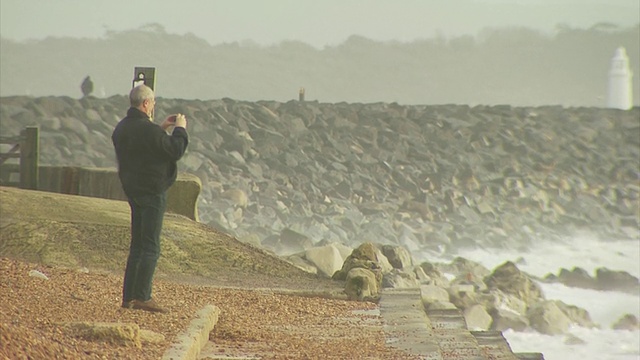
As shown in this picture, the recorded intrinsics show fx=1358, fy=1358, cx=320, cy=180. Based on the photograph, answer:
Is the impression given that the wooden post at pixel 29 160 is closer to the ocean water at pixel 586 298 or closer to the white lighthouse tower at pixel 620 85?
the ocean water at pixel 586 298

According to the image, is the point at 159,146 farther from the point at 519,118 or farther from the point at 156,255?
the point at 519,118

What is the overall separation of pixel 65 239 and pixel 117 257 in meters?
0.51

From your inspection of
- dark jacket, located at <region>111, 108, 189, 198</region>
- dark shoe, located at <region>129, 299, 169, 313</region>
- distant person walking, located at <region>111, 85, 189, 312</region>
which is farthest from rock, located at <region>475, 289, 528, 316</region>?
dark jacket, located at <region>111, 108, 189, 198</region>

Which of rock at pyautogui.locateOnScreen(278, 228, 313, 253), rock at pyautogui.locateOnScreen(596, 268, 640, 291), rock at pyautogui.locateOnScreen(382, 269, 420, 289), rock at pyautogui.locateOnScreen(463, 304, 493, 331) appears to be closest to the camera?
rock at pyautogui.locateOnScreen(382, 269, 420, 289)

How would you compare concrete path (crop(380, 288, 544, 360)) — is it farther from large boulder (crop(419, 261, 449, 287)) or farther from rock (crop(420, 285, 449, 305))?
large boulder (crop(419, 261, 449, 287))

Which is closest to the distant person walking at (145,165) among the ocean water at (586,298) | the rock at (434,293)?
the rock at (434,293)

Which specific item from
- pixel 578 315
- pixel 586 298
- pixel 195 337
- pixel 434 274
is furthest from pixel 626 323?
pixel 195 337

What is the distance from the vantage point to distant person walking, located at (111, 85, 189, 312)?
343 inches

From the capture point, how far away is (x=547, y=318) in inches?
803

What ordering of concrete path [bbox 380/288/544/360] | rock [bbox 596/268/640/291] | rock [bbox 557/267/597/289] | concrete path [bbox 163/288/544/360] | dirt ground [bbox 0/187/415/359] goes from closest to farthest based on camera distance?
dirt ground [bbox 0/187/415/359]
concrete path [bbox 163/288/544/360]
concrete path [bbox 380/288/544/360]
rock [bbox 596/268/640/291]
rock [bbox 557/267/597/289]

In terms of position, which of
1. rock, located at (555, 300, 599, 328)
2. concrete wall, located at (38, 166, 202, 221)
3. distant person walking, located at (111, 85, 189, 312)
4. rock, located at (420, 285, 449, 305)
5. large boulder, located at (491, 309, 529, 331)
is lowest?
rock, located at (555, 300, 599, 328)

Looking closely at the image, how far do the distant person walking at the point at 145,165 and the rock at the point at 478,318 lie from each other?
9.95 metres

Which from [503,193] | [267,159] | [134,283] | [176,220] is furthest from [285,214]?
[134,283]

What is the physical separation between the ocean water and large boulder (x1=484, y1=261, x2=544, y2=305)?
81cm
